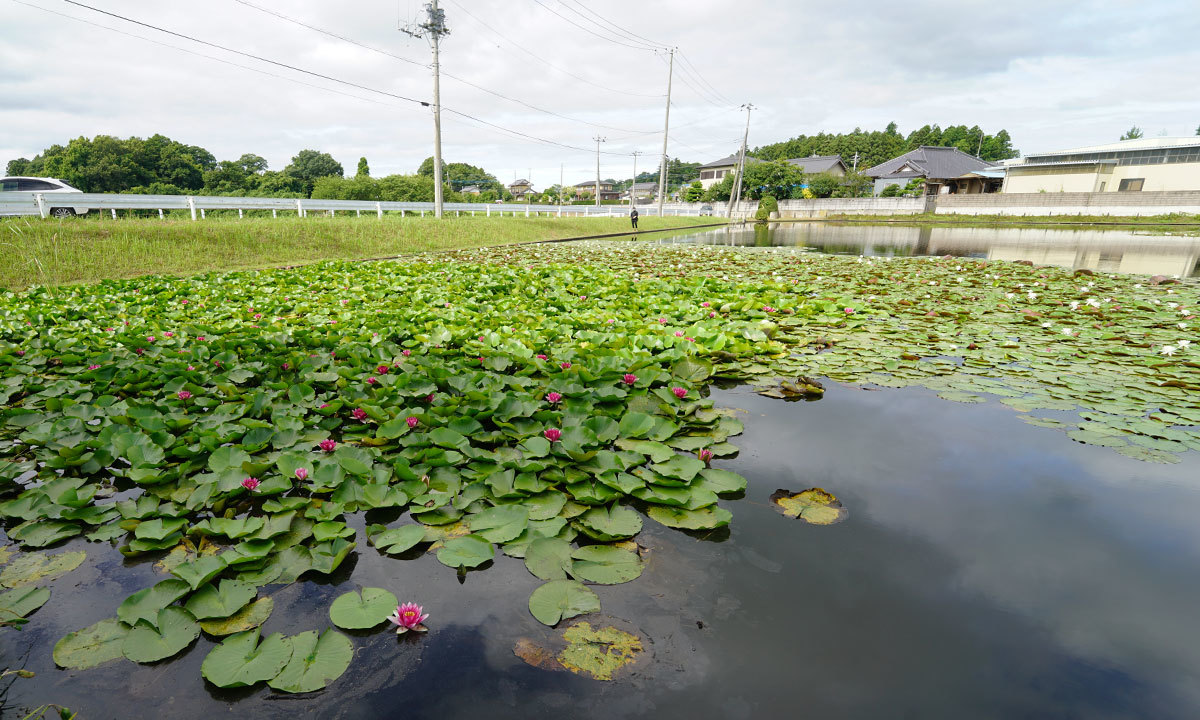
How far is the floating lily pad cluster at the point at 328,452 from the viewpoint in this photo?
1.70 metres

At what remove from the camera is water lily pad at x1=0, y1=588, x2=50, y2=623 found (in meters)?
1.57

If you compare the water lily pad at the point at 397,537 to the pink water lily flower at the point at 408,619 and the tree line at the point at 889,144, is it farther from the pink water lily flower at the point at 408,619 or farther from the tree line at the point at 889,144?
the tree line at the point at 889,144

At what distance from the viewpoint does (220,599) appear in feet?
5.26

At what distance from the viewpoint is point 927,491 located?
2.40 metres

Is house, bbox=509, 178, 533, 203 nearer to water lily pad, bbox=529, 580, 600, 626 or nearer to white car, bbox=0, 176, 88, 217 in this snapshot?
white car, bbox=0, 176, 88, 217

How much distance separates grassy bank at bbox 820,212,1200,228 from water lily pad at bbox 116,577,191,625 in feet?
119

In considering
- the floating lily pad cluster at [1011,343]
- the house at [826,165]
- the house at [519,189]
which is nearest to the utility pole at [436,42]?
the floating lily pad cluster at [1011,343]

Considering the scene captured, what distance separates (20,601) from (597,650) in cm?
178

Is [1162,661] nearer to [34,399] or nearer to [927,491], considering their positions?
[927,491]

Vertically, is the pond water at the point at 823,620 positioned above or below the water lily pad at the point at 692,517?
below

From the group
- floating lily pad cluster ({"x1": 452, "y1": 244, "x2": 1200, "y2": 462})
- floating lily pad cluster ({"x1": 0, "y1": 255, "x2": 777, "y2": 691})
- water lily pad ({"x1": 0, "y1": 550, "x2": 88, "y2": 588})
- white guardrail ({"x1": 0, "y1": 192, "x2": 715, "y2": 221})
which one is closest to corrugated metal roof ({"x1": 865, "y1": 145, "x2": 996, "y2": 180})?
white guardrail ({"x1": 0, "y1": 192, "x2": 715, "y2": 221})

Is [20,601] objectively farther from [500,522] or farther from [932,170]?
[932,170]

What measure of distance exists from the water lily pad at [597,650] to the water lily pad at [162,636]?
1.05m

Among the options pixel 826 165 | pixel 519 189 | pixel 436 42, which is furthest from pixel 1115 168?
pixel 519 189
